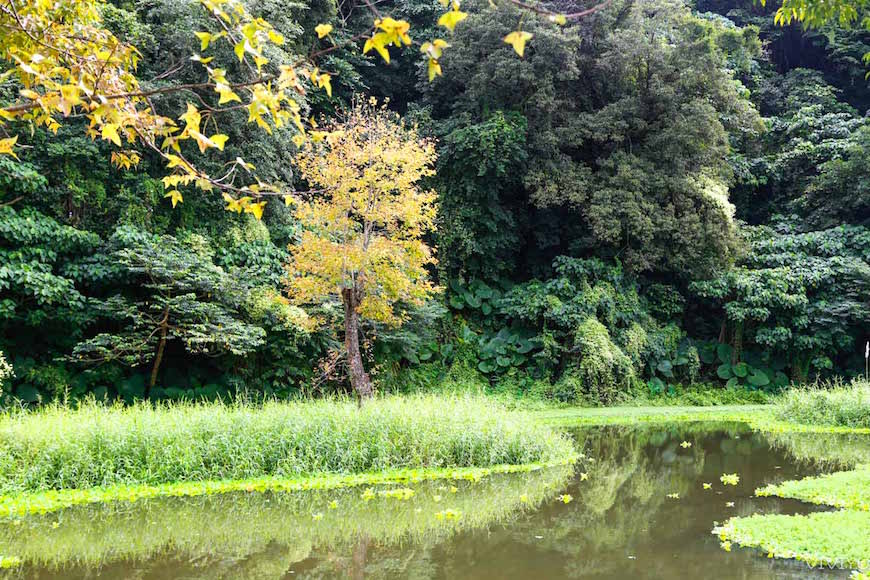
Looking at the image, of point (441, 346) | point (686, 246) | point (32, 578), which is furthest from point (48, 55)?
point (686, 246)

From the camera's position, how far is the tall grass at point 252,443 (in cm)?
767

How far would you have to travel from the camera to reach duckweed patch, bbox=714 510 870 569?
16.4 feet

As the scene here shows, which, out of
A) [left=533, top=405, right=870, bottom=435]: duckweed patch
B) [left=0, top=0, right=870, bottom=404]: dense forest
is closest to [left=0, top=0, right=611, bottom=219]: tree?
[left=0, top=0, right=870, bottom=404]: dense forest

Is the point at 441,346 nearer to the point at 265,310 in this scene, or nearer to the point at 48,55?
the point at 265,310

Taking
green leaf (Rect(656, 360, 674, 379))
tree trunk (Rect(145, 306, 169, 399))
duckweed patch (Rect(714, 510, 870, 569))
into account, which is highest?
tree trunk (Rect(145, 306, 169, 399))

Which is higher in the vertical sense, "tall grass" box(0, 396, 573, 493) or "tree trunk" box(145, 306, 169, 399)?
"tree trunk" box(145, 306, 169, 399)

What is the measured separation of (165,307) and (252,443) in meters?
5.38

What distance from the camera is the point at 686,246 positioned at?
1867 cm

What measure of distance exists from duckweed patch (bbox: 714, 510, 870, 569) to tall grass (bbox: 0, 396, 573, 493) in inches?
148

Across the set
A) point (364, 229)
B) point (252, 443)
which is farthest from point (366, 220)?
point (252, 443)

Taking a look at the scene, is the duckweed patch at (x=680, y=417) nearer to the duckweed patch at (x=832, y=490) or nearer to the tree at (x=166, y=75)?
the duckweed patch at (x=832, y=490)

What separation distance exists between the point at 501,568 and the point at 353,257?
688cm

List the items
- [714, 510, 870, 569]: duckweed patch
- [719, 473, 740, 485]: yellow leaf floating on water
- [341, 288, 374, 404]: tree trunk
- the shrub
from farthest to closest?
the shrub
[341, 288, 374, 404]: tree trunk
[719, 473, 740, 485]: yellow leaf floating on water
[714, 510, 870, 569]: duckweed patch

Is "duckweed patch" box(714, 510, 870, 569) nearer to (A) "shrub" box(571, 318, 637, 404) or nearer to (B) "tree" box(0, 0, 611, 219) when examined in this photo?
(B) "tree" box(0, 0, 611, 219)
